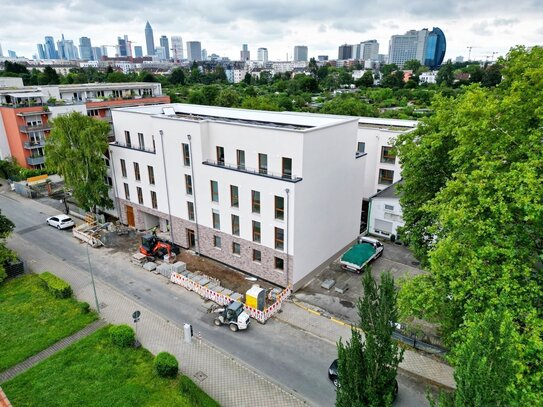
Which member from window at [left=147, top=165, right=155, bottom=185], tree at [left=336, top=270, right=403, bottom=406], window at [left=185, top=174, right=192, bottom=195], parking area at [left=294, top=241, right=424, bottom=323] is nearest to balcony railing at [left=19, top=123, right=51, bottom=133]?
window at [left=147, top=165, right=155, bottom=185]

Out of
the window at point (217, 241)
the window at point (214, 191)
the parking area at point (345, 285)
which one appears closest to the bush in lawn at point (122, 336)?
the window at point (217, 241)

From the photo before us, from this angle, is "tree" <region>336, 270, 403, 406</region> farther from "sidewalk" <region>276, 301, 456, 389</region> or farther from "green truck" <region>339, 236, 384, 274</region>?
"green truck" <region>339, 236, 384, 274</region>

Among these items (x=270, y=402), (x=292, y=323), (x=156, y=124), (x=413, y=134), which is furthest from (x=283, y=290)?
(x=156, y=124)

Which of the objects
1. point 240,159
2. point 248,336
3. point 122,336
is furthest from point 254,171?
point 122,336

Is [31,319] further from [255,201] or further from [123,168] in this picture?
[255,201]

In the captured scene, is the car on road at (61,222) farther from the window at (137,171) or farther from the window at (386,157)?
the window at (386,157)

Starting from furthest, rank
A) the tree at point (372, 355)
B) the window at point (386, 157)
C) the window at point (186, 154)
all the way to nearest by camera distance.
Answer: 1. the window at point (386, 157)
2. the window at point (186, 154)
3. the tree at point (372, 355)
